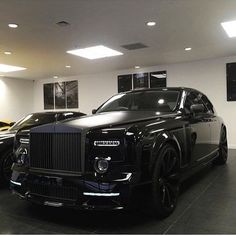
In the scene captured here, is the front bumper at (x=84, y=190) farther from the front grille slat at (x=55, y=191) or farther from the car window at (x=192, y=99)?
the car window at (x=192, y=99)

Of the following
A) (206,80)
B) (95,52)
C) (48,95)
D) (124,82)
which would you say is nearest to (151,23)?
(95,52)

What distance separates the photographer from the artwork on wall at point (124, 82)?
11.0 metres

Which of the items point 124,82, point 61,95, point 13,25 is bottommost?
point 61,95

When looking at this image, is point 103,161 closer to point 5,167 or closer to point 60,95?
point 5,167

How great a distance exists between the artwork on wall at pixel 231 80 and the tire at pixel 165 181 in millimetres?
6434

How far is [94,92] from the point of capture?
11875 millimetres

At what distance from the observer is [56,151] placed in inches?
109

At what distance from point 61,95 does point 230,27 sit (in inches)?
340

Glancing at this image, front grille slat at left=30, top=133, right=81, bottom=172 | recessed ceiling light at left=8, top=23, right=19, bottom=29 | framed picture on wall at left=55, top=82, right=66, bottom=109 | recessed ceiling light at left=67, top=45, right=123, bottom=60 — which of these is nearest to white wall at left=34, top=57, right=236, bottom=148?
framed picture on wall at left=55, top=82, right=66, bottom=109

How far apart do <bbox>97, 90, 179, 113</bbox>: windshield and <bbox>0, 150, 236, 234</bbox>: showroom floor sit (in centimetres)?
121

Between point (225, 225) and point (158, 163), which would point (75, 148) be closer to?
point (158, 163)

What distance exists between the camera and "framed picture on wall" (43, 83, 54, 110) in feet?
43.4

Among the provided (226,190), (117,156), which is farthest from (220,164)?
(117,156)

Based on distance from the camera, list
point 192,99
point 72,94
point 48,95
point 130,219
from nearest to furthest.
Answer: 1. point 130,219
2. point 192,99
3. point 72,94
4. point 48,95
